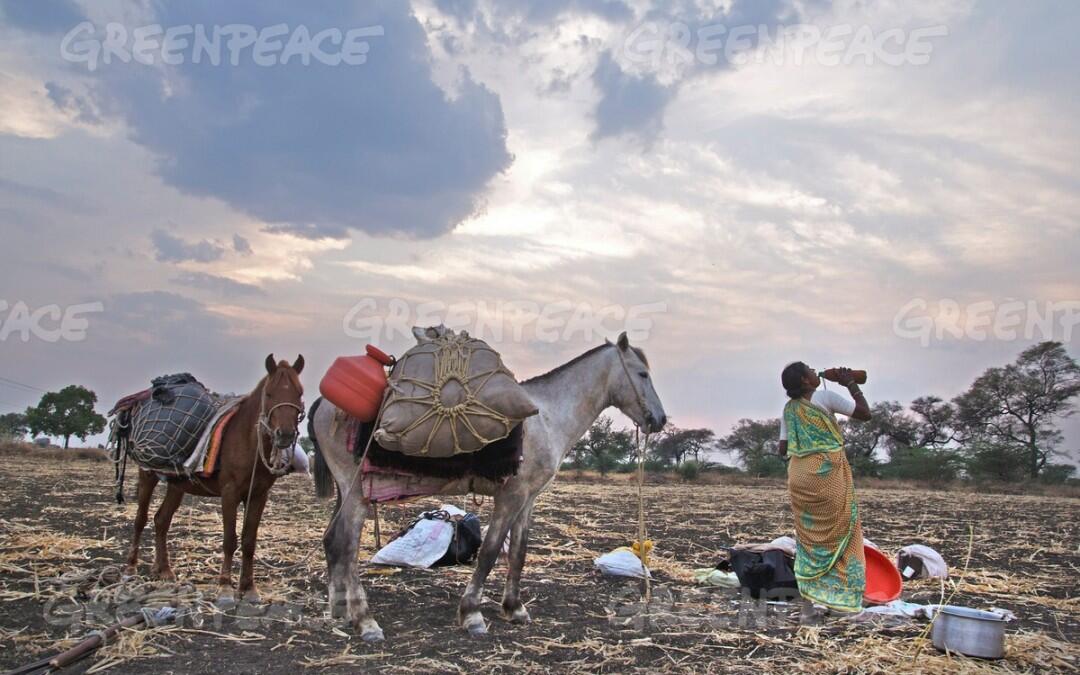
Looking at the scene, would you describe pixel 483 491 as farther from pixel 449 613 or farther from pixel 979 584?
pixel 979 584

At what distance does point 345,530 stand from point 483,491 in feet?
3.96

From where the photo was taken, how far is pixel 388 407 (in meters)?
6.16

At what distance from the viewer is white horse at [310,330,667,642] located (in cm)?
629

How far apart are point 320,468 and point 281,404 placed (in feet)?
2.75

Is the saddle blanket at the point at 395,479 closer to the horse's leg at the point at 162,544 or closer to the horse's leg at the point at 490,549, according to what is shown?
the horse's leg at the point at 490,549

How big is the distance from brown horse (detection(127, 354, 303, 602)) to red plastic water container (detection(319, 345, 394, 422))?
0.72m

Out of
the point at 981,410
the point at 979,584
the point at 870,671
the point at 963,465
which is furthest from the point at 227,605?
the point at 981,410

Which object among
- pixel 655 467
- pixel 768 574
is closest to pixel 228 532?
pixel 768 574

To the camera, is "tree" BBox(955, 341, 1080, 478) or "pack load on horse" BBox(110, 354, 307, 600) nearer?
"pack load on horse" BBox(110, 354, 307, 600)

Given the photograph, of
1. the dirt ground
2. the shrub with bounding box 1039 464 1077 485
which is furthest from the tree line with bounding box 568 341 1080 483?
the dirt ground

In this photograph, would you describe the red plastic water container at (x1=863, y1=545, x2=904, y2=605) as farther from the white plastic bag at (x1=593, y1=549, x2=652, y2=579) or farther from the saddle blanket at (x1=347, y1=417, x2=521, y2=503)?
the saddle blanket at (x1=347, y1=417, x2=521, y2=503)

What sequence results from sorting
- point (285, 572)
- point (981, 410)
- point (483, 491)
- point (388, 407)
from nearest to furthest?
point (388, 407), point (483, 491), point (285, 572), point (981, 410)

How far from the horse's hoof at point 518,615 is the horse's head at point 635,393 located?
78.2 inches

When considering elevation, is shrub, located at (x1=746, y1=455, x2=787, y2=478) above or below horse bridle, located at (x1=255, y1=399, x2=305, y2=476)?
below
